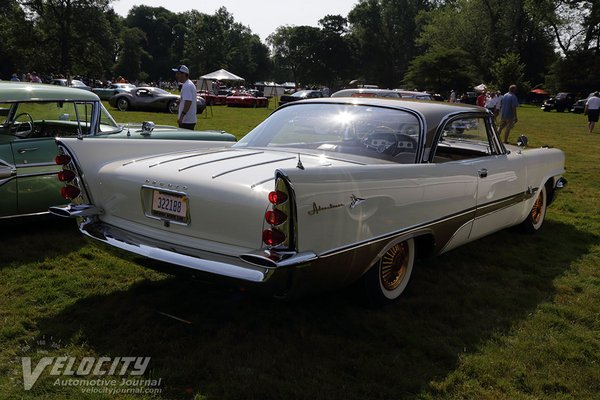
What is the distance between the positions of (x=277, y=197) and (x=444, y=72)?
50164 millimetres

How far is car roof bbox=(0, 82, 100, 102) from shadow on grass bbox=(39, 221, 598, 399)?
236 cm

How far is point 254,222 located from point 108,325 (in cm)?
123

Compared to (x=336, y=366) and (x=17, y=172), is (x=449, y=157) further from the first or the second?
(x=17, y=172)

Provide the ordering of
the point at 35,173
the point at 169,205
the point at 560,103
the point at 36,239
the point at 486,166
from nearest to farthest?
the point at 169,205
the point at 486,166
the point at 35,173
the point at 36,239
the point at 560,103

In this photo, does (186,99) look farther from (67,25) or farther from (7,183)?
(67,25)

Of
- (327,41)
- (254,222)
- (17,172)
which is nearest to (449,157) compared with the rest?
(254,222)

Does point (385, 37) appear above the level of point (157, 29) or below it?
below

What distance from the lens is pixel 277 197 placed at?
2.68 metres

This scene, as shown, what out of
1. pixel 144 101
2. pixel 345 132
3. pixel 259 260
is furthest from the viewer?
pixel 144 101

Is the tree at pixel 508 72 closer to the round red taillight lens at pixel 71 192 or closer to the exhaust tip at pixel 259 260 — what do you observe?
the round red taillight lens at pixel 71 192

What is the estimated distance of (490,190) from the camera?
4.41 metres

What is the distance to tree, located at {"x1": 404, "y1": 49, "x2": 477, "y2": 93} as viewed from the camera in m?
49.3

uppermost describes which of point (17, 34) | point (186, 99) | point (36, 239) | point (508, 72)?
point (17, 34)

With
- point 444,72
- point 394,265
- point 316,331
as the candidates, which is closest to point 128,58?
point 444,72
